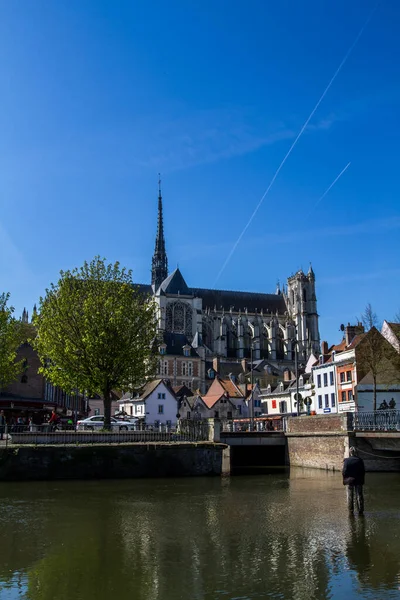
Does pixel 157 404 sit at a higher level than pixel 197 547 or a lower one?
higher

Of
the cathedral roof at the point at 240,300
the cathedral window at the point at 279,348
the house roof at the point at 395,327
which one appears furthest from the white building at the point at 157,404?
the cathedral window at the point at 279,348

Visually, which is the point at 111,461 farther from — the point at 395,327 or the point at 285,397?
the point at 285,397

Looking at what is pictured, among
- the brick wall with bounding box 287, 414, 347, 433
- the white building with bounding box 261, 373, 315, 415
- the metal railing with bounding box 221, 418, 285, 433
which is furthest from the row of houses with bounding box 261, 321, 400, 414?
the brick wall with bounding box 287, 414, 347, 433

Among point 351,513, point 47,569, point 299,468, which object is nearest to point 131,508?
point 351,513

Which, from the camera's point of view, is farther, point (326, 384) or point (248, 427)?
point (248, 427)

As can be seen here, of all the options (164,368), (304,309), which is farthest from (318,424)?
(304,309)

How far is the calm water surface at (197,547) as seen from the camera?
450 inches

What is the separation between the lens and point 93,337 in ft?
139

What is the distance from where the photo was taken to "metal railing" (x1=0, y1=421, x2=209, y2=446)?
3672 cm

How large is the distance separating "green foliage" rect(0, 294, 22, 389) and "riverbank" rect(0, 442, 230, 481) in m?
12.8

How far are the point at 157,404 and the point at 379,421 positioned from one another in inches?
1518

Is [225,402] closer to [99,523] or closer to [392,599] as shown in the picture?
[99,523]

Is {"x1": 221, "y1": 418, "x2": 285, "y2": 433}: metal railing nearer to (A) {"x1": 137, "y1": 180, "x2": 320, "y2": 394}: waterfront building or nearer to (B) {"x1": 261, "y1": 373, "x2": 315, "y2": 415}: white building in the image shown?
(B) {"x1": 261, "y1": 373, "x2": 315, "y2": 415}: white building

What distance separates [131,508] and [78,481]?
13.2m
